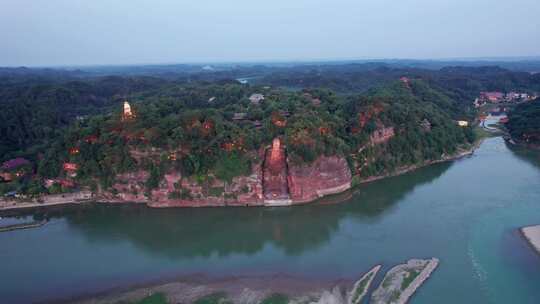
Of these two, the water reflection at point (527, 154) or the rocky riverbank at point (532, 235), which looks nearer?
the rocky riverbank at point (532, 235)

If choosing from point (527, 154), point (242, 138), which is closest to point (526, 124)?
point (527, 154)

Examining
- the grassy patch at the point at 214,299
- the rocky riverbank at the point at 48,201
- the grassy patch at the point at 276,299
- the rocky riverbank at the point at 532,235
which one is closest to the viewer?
the grassy patch at the point at 276,299

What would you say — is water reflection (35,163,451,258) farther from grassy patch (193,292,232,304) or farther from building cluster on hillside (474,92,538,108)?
building cluster on hillside (474,92,538,108)

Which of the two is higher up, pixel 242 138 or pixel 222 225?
pixel 242 138

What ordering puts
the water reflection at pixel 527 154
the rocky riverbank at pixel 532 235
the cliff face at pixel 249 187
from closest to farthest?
the rocky riverbank at pixel 532 235 < the cliff face at pixel 249 187 < the water reflection at pixel 527 154

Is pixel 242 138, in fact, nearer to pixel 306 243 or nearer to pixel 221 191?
pixel 221 191

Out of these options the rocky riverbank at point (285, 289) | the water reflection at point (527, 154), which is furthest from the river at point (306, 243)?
the water reflection at point (527, 154)

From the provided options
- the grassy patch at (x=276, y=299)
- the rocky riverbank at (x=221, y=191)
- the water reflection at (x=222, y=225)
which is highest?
the rocky riverbank at (x=221, y=191)

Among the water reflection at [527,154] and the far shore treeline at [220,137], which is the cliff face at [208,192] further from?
the water reflection at [527,154]
